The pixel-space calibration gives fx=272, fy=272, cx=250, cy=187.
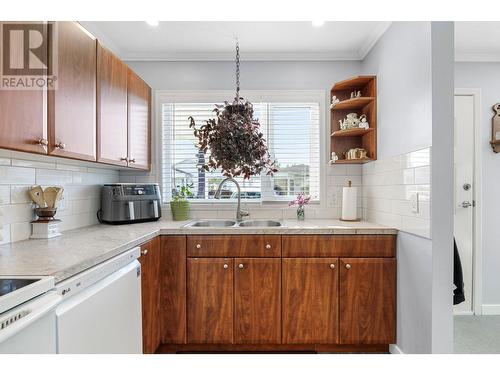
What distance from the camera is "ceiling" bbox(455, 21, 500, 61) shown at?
83.2 inches

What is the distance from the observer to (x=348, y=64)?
256 centimetres

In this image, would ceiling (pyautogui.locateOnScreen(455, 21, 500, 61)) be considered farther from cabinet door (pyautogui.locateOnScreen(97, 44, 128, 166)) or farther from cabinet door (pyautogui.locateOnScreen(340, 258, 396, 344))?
cabinet door (pyautogui.locateOnScreen(97, 44, 128, 166))

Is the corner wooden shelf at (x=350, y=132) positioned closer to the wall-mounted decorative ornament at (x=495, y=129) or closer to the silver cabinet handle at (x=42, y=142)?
the wall-mounted decorative ornament at (x=495, y=129)

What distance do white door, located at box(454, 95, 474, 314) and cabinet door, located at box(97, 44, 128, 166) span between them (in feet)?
9.41

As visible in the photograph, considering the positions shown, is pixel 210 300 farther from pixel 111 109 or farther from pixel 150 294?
pixel 111 109

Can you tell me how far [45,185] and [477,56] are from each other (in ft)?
12.1

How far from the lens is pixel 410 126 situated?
5.68 feet

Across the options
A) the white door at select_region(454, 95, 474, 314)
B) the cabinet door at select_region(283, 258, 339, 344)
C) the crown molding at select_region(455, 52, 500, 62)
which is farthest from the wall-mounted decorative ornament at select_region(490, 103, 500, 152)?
the cabinet door at select_region(283, 258, 339, 344)

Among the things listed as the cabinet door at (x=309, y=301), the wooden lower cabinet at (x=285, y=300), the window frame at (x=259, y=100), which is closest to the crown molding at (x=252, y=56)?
the window frame at (x=259, y=100)

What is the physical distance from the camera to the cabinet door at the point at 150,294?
5.39 feet

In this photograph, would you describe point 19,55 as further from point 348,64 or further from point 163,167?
point 348,64

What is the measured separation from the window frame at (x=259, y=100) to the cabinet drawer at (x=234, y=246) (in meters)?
0.67
